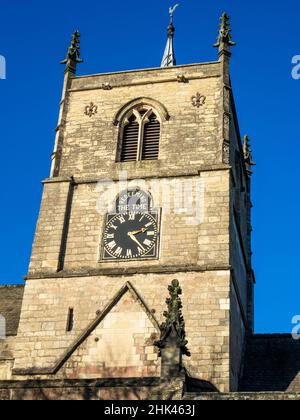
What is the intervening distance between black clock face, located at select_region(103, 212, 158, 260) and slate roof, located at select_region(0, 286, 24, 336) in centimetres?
348

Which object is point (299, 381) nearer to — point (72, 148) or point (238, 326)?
point (238, 326)

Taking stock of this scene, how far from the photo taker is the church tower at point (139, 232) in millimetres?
22250

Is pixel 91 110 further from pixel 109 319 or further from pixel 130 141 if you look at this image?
pixel 109 319

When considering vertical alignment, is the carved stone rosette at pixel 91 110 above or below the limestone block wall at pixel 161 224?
above

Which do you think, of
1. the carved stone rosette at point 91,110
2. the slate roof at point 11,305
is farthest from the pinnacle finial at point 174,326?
the carved stone rosette at point 91,110

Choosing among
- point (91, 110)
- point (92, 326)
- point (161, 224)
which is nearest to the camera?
point (92, 326)

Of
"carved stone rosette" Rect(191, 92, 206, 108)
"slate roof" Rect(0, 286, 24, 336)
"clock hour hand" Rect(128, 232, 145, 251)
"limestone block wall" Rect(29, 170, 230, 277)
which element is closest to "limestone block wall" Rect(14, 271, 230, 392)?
"limestone block wall" Rect(29, 170, 230, 277)

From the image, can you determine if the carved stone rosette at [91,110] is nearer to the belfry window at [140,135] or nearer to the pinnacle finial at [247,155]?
the belfry window at [140,135]

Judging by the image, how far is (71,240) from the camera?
24.7 metres

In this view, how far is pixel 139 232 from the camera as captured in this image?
24219 mm

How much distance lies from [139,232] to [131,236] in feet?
0.88

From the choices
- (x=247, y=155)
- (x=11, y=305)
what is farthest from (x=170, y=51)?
(x=11, y=305)
